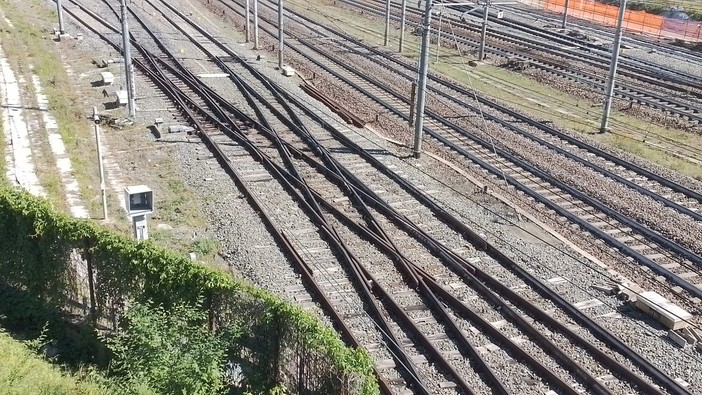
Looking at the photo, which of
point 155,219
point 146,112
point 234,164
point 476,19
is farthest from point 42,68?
point 476,19

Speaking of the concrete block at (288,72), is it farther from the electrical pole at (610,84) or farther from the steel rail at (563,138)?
the electrical pole at (610,84)

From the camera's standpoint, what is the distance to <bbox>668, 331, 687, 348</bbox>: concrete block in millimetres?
11648

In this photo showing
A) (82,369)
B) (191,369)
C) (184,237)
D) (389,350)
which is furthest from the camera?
(184,237)

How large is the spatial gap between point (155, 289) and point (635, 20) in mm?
46246

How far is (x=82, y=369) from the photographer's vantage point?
10133 millimetres

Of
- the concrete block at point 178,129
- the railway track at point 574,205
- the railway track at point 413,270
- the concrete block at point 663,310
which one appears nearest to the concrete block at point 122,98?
the concrete block at point 178,129

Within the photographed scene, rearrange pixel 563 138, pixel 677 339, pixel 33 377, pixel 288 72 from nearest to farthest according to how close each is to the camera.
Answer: pixel 33 377 < pixel 677 339 < pixel 563 138 < pixel 288 72

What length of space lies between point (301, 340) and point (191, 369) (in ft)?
4.56

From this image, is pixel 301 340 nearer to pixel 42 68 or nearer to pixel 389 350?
pixel 389 350

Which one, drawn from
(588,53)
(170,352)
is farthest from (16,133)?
(588,53)

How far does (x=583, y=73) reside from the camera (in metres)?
32.1

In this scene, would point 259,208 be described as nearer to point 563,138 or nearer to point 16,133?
point 16,133

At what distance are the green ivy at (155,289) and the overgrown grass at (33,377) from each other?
1243 mm

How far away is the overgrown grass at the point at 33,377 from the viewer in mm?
8539
